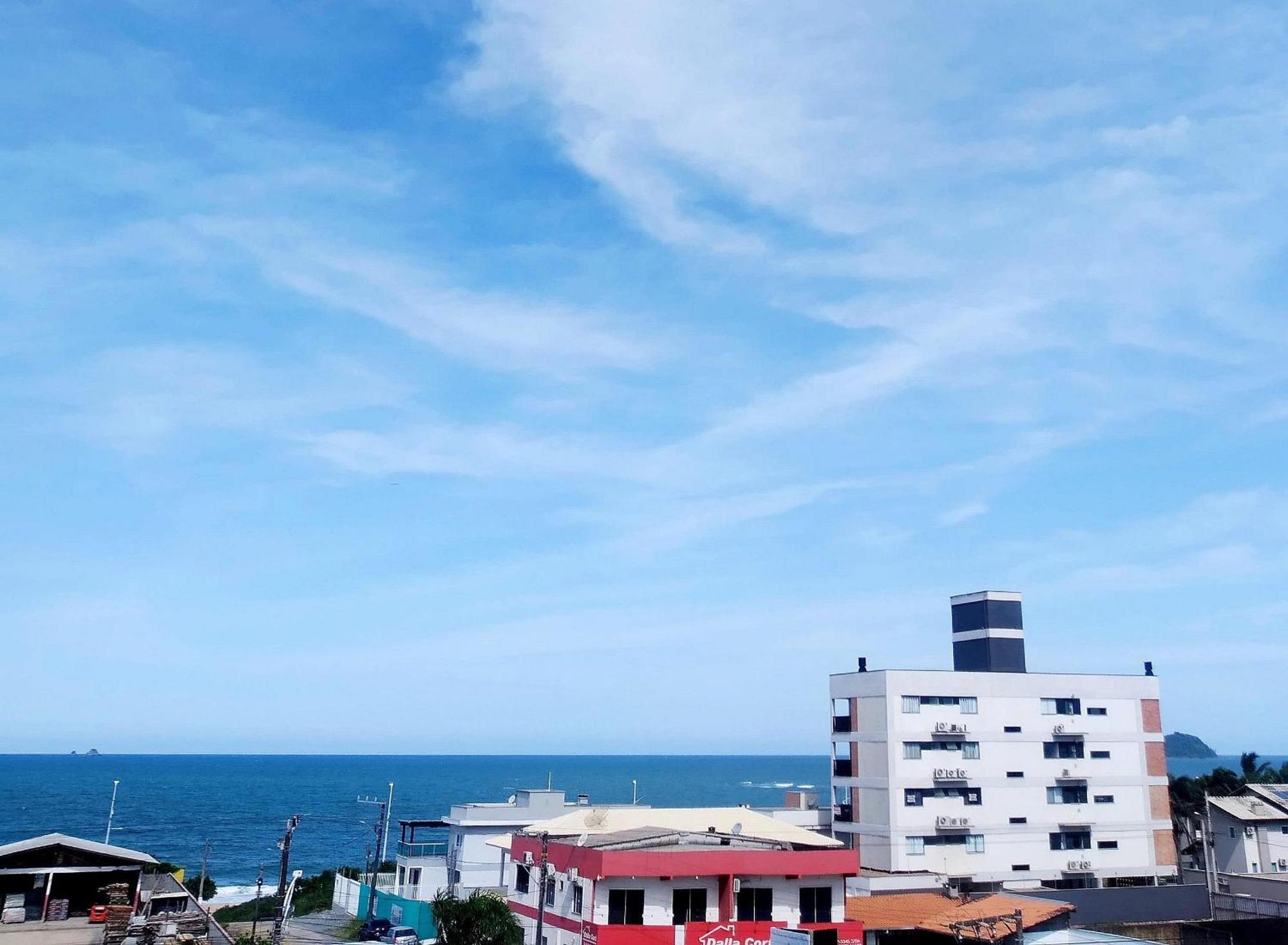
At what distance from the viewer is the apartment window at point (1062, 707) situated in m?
81.3

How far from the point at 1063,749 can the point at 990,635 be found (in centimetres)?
1037

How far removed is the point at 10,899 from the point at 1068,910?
5136 cm

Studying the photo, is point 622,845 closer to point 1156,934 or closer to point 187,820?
point 1156,934

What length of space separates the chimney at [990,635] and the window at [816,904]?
36.8m

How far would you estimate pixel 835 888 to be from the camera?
5356cm

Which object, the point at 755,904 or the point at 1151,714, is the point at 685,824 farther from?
the point at 1151,714

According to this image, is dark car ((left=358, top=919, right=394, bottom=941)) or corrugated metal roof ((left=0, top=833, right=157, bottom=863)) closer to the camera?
corrugated metal roof ((left=0, top=833, right=157, bottom=863))

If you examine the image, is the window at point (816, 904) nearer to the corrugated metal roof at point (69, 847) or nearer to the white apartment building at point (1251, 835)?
the corrugated metal roof at point (69, 847)

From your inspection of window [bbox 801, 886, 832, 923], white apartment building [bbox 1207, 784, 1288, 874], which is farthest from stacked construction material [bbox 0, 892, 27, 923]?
white apartment building [bbox 1207, 784, 1288, 874]

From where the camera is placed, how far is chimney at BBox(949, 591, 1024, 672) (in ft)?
277

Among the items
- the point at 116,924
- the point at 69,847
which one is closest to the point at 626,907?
the point at 116,924

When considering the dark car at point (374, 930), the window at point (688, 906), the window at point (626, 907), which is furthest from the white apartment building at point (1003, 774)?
the dark car at point (374, 930)

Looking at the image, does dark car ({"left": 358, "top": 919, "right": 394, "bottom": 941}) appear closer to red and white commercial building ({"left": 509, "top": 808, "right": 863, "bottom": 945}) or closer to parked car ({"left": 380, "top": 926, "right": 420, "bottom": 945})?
parked car ({"left": 380, "top": 926, "right": 420, "bottom": 945})

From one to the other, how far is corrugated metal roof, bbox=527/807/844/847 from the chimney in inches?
1156
